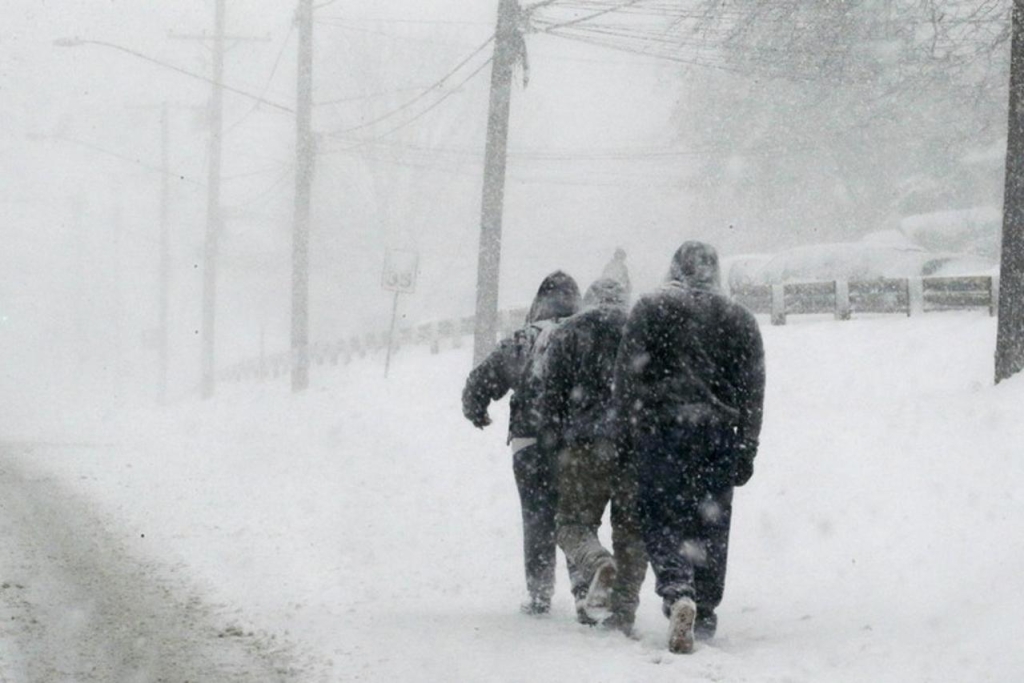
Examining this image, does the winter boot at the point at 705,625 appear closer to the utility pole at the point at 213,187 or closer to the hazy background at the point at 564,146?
the hazy background at the point at 564,146

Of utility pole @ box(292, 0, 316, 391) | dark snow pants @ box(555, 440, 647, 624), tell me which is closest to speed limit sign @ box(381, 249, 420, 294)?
utility pole @ box(292, 0, 316, 391)

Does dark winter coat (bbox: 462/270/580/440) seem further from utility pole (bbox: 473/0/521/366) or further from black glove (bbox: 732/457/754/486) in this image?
utility pole (bbox: 473/0/521/366)

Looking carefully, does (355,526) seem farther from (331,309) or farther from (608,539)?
(331,309)

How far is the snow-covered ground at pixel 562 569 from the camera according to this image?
643 centimetres

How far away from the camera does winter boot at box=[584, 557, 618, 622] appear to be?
6863 millimetres

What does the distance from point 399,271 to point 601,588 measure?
52.6 feet

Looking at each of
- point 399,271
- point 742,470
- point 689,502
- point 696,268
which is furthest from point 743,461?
point 399,271

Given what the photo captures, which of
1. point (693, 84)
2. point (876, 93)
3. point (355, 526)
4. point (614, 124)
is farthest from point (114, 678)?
point (614, 124)

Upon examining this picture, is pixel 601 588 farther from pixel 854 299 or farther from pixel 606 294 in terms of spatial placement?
pixel 854 299

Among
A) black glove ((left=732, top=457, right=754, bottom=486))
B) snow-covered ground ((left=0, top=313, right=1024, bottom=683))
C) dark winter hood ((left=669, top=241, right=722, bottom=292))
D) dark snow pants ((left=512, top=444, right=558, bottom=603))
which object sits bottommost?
snow-covered ground ((left=0, top=313, right=1024, bottom=683))

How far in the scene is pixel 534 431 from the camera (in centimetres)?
755

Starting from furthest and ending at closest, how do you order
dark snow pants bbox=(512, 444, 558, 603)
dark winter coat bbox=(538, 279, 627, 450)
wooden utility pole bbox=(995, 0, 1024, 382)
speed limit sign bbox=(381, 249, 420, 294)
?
1. speed limit sign bbox=(381, 249, 420, 294)
2. wooden utility pole bbox=(995, 0, 1024, 382)
3. dark snow pants bbox=(512, 444, 558, 603)
4. dark winter coat bbox=(538, 279, 627, 450)

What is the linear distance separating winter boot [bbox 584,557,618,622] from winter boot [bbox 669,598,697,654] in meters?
0.53

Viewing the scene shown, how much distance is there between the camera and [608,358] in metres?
7.49
